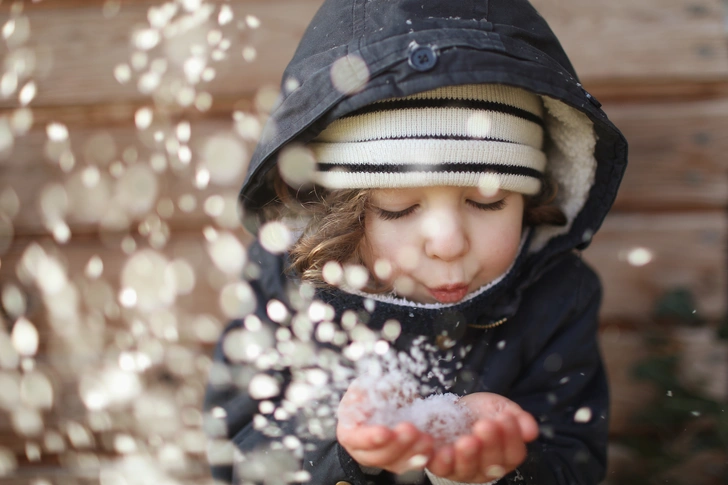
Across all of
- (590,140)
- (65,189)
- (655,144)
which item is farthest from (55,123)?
(655,144)

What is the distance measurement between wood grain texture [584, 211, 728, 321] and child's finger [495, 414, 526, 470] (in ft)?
2.98

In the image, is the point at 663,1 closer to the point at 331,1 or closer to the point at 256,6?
the point at 331,1

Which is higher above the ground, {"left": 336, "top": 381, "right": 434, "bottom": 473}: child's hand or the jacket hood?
the jacket hood

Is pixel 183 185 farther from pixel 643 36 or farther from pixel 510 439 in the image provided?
pixel 643 36

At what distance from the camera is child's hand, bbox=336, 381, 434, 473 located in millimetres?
803

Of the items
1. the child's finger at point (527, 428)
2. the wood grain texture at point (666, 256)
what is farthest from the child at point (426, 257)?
the wood grain texture at point (666, 256)

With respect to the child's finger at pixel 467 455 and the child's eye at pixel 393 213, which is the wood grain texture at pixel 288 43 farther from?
the child's finger at pixel 467 455

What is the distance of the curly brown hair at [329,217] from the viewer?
45.1 inches

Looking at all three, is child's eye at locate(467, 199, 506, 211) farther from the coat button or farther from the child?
the coat button

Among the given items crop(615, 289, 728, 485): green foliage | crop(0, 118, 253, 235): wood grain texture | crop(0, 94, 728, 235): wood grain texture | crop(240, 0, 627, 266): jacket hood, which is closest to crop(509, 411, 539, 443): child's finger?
crop(240, 0, 627, 266): jacket hood

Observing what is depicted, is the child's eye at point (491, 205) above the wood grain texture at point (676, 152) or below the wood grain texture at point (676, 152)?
above

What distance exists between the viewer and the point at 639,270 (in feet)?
5.32

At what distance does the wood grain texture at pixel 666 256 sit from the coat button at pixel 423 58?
894 millimetres

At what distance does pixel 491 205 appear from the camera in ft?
3.67
